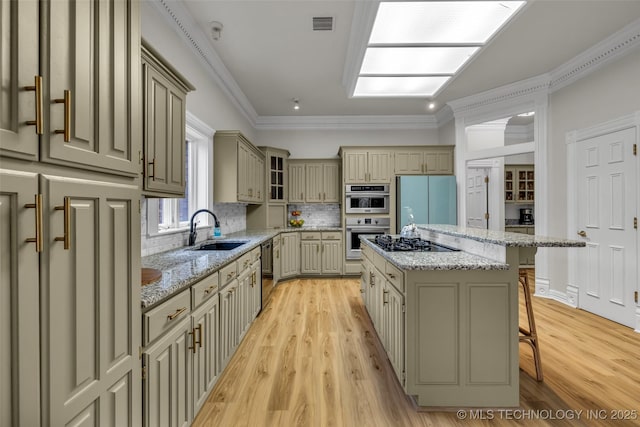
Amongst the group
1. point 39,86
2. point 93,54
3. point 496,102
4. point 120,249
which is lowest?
point 120,249

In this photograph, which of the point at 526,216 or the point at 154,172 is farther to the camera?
the point at 526,216

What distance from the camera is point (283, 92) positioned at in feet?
15.4

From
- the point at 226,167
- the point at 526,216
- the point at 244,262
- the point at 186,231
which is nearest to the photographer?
the point at 244,262

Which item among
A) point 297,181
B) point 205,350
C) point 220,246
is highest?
point 297,181

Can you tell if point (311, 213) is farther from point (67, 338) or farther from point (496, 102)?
point (67, 338)

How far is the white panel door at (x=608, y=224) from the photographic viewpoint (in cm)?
312

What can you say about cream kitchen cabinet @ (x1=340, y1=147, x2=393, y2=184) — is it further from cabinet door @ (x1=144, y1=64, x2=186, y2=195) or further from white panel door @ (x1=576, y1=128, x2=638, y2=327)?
cabinet door @ (x1=144, y1=64, x2=186, y2=195)

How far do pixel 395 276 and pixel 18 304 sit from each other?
1893mm

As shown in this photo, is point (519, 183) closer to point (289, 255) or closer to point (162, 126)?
point (289, 255)

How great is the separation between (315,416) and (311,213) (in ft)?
14.6

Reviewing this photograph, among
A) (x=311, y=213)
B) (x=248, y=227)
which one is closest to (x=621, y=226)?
(x=311, y=213)

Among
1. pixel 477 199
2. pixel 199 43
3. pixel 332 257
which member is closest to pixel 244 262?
pixel 199 43

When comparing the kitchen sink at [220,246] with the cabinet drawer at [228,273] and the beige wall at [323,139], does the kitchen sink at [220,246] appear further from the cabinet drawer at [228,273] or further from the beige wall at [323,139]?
the beige wall at [323,139]

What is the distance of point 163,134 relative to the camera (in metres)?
1.92
